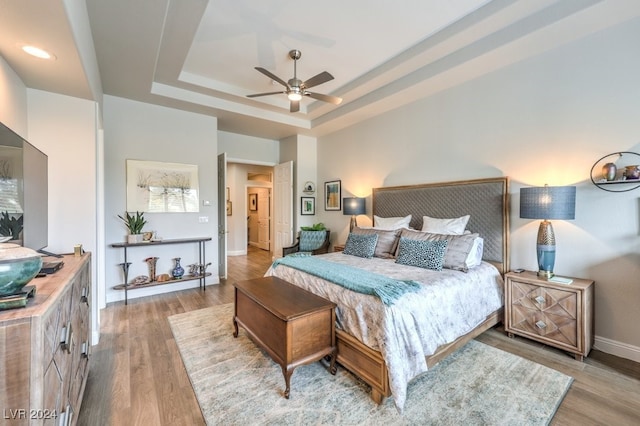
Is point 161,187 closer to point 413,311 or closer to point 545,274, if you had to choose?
point 413,311

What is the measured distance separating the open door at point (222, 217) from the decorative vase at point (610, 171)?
16.2 feet

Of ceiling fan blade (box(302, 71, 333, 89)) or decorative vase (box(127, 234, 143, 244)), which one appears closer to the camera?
ceiling fan blade (box(302, 71, 333, 89))

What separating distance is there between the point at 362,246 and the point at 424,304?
163 centimetres

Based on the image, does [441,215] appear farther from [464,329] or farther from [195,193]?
[195,193]

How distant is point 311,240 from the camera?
5.59 metres

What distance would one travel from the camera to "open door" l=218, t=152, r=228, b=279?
502cm

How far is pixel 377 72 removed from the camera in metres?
3.77

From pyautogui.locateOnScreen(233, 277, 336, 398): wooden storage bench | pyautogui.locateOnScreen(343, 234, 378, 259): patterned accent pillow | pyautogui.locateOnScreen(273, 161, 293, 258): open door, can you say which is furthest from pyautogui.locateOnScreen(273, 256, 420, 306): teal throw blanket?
pyautogui.locateOnScreen(273, 161, 293, 258): open door

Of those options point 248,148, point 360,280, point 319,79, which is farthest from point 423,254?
point 248,148

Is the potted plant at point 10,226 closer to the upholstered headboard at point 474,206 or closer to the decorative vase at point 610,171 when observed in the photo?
the upholstered headboard at point 474,206

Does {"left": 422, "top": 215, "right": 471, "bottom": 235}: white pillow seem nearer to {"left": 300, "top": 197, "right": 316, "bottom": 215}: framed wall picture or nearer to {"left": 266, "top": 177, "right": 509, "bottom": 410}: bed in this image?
{"left": 266, "top": 177, "right": 509, "bottom": 410}: bed

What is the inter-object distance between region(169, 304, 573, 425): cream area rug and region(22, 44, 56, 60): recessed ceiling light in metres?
2.63

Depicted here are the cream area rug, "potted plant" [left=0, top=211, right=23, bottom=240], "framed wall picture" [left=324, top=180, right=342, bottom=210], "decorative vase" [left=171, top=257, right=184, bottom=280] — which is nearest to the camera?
"potted plant" [left=0, top=211, right=23, bottom=240]

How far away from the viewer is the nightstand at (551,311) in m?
2.44
